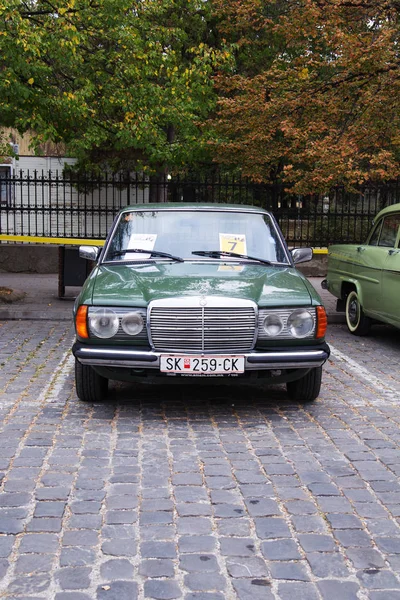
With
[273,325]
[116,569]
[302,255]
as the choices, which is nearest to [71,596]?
[116,569]

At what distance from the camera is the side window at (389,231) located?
30.7 feet

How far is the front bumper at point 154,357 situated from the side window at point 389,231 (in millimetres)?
4235

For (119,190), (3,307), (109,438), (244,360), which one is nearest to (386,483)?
(244,360)

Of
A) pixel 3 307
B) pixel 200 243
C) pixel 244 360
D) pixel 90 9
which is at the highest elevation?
pixel 90 9

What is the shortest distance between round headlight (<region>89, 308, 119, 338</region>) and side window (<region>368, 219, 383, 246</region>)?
536 centimetres

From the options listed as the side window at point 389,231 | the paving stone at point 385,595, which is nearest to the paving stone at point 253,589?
the paving stone at point 385,595

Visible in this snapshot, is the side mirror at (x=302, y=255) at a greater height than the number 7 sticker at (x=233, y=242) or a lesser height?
lesser

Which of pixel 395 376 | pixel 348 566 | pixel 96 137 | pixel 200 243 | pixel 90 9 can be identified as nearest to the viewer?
pixel 348 566

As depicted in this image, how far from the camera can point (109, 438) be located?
5.11m

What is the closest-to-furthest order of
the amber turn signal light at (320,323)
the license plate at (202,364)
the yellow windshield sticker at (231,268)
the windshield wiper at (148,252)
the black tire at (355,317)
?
1. the license plate at (202,364)
2. the amber turn signal light at (320,323)
3. the yellow windshield sticker at (231,268)
4. the windshield wiper at (148,252)
5. the black tire at (355,317)

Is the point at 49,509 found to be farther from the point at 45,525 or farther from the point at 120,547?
the point at 120,547

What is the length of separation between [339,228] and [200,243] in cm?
1181

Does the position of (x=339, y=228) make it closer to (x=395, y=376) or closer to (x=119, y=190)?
(x=119, y=190)

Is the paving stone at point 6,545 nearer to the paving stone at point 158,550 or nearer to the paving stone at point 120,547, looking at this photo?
the paving stone at point 120,547
